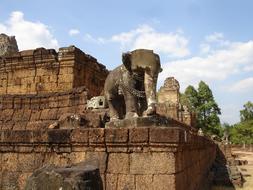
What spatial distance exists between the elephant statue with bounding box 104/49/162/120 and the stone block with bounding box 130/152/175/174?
84 centimetres

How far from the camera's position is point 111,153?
453cm

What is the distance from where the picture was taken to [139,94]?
17.5ft

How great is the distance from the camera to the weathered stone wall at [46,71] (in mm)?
11984

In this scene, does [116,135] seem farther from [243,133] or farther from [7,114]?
[243,133]

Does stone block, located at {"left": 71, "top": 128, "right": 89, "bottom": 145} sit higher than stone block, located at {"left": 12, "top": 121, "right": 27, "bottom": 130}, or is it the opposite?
stone block, located at {"left": 12, "top": 121, "right": 27, "bottom": 130}

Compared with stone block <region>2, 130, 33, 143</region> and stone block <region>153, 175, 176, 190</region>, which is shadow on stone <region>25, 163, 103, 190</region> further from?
stone block <region>2, 130, 33, 143</region>

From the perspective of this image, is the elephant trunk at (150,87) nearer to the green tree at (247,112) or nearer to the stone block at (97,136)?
the stone block at (97,136)

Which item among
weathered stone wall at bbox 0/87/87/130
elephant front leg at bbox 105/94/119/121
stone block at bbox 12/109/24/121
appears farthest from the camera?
stone block at bbox 12/109/24/121

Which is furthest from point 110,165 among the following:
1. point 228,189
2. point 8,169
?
point 228,189

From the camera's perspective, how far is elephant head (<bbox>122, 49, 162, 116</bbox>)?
520 centimetres

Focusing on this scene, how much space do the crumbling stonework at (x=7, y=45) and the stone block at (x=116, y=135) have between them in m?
12.4

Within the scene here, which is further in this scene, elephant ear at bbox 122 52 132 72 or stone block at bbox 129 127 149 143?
elephant ear at bbox 122 52 132 72

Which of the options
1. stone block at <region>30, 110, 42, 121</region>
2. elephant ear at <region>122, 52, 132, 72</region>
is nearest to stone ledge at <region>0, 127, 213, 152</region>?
elephant ear at <region>122, 52, 132, 72</region>

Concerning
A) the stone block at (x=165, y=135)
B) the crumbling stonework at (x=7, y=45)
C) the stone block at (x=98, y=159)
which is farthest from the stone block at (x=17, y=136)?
the crumbling stonework at (x=7, y=45)
